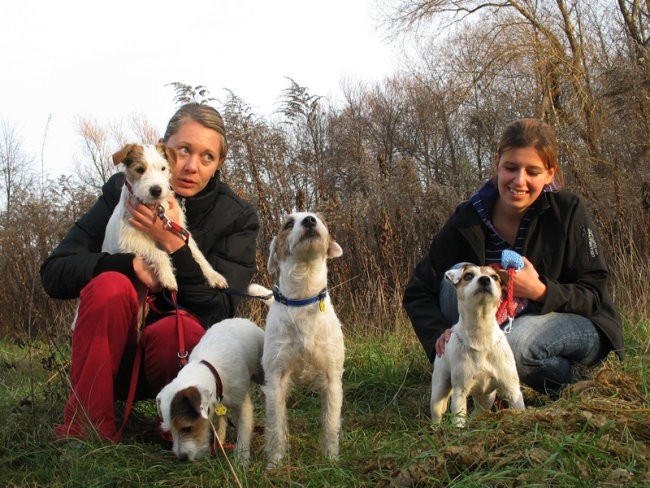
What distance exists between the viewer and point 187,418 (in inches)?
121

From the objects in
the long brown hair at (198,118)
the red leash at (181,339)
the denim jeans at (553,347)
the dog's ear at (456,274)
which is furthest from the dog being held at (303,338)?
the long brown hair at (198,118)

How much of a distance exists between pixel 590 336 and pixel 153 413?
9.44ft

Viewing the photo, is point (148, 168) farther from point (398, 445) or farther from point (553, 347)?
point (553, 347)

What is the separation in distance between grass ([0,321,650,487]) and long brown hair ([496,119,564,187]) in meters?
1.25

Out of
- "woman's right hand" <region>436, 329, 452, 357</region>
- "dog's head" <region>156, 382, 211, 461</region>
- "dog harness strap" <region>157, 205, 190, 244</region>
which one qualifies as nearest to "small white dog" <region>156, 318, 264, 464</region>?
"dog's head" <region>156, 382, 211, 461</region>

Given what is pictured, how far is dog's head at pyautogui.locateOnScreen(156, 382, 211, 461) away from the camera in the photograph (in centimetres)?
307

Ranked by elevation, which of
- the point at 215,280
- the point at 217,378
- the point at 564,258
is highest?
the point at 215,280

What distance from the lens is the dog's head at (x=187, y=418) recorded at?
3068 mm

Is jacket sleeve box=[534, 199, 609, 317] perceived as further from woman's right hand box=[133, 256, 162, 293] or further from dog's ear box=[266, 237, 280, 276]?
woman's right hand box=[133, 256, 162, 293]

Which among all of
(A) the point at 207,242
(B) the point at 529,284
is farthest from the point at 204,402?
(B) the point at 529,284

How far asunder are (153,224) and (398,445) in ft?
6.57

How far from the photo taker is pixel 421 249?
6688 millimetres

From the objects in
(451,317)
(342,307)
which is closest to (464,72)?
(342,307)

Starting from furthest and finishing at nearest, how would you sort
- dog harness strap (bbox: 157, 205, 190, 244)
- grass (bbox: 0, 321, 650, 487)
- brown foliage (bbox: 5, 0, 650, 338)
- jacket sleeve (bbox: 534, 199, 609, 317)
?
brown foliage (bbox: 5, 0, 650, 338)
dog harness strap (bbox: 157, 205, 190, 244)
jacket sleeve (bbox: 534, 199, 609, 317)
grass (bbox: 0, 321, 650, 487)
